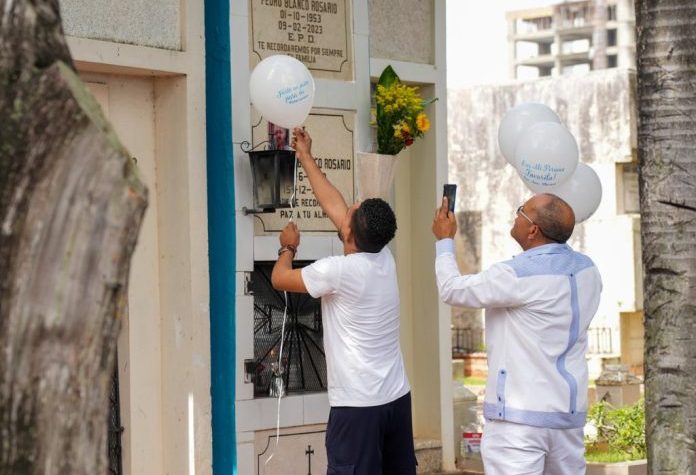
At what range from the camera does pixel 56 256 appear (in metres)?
3.15

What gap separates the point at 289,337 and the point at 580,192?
6.52 ft

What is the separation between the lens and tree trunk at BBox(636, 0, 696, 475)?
6.28 m

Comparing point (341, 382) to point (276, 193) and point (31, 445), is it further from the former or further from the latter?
point (31, 445)

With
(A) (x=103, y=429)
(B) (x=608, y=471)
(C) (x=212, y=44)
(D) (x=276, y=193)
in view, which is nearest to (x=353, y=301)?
(D) (x=276, y=193)

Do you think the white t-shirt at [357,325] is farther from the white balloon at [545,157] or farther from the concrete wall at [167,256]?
the concrete wall at [167,256]

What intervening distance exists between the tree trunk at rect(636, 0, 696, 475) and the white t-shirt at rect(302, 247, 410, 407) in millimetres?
1229

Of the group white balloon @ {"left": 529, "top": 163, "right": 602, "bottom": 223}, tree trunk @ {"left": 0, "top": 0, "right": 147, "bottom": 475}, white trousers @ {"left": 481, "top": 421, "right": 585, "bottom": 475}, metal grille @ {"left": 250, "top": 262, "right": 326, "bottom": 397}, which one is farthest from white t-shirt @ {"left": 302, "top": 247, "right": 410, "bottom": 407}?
tree trunk @ {"left": 0, "top": 0, "right": 147, "bottom": 475}

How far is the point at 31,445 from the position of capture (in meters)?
3.20

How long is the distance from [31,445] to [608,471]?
A: 6978 millimetres

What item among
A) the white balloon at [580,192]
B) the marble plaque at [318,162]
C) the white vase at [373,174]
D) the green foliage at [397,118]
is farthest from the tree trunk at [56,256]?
the green foliage at [397,118]

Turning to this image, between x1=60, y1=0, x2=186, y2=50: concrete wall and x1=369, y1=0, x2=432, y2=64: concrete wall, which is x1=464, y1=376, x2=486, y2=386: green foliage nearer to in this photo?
x1=369, y1=0, x2=432, y2=64: concrete wall

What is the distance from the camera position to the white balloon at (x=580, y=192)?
7.20 metres

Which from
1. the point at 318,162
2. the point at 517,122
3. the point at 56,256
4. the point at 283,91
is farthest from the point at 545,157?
the point at 56,256

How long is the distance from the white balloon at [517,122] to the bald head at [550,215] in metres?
1.33
